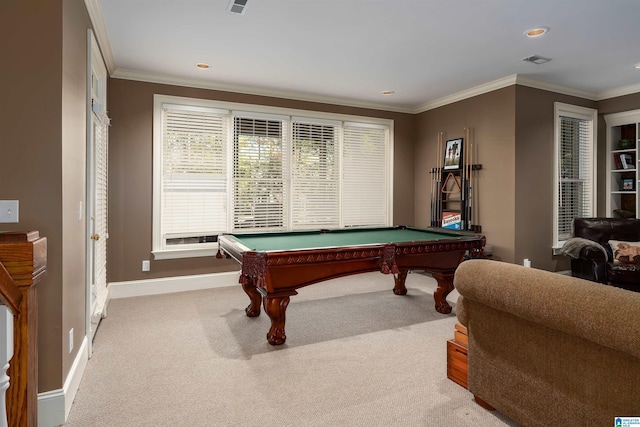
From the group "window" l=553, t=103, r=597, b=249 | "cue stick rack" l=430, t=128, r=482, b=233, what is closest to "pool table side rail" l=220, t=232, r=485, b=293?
"cue stick rack" l=430, t=128, r=482, b=233

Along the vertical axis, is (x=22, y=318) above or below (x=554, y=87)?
below

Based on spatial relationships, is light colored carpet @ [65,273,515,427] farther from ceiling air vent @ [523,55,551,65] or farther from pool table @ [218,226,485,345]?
ceiling air vent @ [523,55,551,65]

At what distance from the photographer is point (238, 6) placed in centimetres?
289

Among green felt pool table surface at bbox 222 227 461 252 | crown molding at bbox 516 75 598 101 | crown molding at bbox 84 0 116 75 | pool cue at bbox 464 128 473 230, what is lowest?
green felt pool table surface at bbox 222 227 461 252

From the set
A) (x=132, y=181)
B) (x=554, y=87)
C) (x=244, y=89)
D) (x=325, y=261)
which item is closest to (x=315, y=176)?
(x=244, y=89)

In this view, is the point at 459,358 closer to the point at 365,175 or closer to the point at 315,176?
the point at 315,176

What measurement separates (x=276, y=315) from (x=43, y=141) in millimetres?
1879

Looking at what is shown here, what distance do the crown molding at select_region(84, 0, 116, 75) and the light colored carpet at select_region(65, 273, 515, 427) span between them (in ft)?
8.42

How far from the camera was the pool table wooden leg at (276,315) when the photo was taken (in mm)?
2879

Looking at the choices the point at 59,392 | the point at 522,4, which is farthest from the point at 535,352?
the point at 522,4

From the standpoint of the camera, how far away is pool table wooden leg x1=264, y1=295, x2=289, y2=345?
2.88 m

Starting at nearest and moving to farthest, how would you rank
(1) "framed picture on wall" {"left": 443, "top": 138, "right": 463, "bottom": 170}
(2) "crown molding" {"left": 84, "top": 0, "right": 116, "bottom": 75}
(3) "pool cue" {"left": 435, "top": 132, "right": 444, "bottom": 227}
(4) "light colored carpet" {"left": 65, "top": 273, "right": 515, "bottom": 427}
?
(4) "light colored carpet" {"left": 65, "top": 273, "right": 515, "bottom": 427} → (2) "crown molding" {"left": 84, "top": 0, "right": 116, "bottom": 75} → (1) "framed picture on wall" {"left": 443, "top": 138, "right": 463, "bottom": 170} → (3) "pool cue" {"left": 435, "top": 132, "right": 444, "bottom": 227}

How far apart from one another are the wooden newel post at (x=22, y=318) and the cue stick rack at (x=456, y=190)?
4895mm

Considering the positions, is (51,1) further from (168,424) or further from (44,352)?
(168,424)
